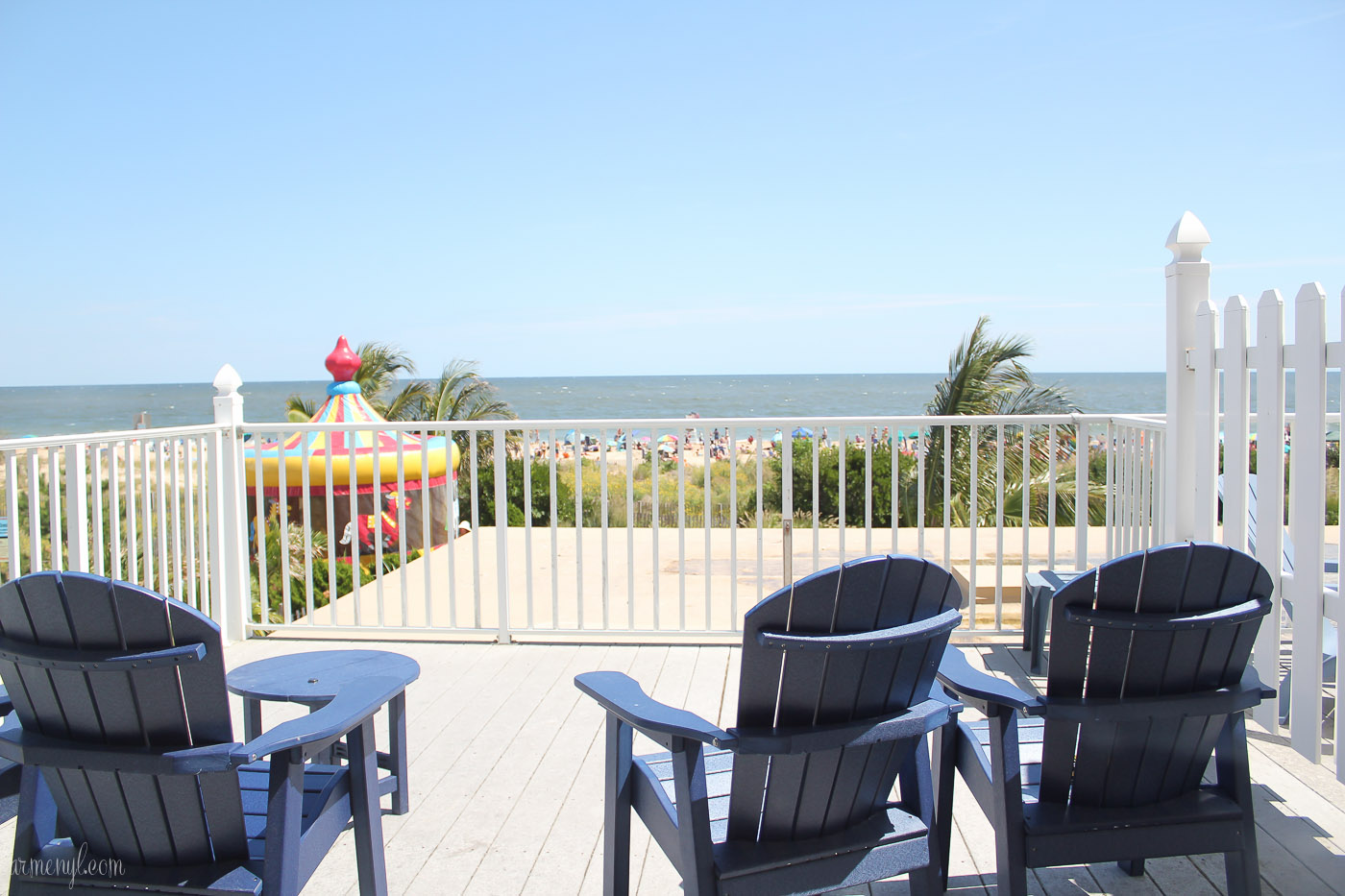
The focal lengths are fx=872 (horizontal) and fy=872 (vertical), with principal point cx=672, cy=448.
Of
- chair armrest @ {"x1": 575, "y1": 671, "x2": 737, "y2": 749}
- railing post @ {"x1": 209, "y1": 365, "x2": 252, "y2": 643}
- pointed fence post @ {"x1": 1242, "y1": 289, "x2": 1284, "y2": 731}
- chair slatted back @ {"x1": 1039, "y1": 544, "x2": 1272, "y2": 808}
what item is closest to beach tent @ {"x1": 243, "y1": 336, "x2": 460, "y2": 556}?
railing post @ {"x1": 209, "y1": 365, "x2": 252, "y2": 643}

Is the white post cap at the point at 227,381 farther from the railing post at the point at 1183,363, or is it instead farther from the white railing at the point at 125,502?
the railing post at the point at 1183,363

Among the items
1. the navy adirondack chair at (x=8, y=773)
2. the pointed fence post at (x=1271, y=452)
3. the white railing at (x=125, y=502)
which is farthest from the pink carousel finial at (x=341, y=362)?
the pointed fence post at (x=1271, y=452)

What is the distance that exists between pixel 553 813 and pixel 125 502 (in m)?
2.65

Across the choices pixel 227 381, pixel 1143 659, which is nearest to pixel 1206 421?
pixel 1143 659

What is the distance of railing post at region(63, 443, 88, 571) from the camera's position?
3287 mm

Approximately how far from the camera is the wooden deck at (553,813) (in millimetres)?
2037

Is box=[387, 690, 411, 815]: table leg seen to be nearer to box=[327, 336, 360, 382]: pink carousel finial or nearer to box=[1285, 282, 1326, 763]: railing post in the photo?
box=[1285, 282, 1326, 763]: railing post

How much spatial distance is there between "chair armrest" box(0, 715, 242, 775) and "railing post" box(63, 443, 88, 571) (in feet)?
7.09

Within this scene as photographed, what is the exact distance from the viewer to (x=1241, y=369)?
2490mm

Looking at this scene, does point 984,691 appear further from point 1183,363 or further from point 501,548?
point 501,548

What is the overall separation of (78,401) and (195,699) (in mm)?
54663

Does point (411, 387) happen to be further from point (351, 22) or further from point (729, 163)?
point (729, 163)

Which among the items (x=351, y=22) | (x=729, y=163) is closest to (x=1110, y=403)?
(x=729, y=163)

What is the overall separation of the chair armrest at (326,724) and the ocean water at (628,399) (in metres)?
36.5
